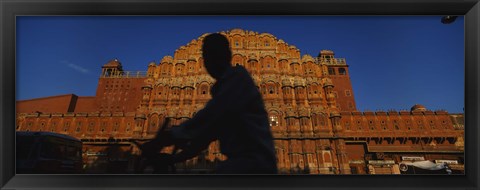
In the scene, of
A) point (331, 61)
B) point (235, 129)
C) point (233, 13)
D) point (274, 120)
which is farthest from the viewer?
point (331, 61)

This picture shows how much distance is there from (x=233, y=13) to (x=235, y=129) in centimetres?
123

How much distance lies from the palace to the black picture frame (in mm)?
18575

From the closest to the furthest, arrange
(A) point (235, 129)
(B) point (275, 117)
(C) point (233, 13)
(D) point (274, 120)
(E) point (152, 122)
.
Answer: (A) point (235, 129) → (C) point (233, 13) → (D) point (274, 120) → (B) point (275, 117) → (E) point (152, 122)

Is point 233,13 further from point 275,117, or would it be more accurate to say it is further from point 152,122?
point 152,122

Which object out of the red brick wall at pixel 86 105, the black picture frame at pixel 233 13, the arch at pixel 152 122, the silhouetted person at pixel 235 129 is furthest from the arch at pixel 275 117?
the silhouetted person at pixel 235 129

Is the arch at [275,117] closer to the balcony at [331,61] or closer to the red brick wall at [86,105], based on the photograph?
the balcony at [331,61]

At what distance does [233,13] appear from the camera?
301 cm

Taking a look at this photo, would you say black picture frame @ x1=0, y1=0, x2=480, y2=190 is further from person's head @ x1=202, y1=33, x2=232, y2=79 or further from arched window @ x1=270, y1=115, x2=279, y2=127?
arched window @ x1=270, y1=115, x2=279, y2=127

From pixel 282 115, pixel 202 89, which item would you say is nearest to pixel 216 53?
pixel 282 115

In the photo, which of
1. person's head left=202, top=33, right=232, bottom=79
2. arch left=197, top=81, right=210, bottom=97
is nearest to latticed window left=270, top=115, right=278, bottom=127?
arch left=197, top=81, right=210, bottom=97

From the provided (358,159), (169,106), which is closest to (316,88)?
(358,159)

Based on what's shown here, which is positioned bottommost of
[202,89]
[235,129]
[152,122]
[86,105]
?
[152,122]

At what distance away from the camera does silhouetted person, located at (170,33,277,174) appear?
88.7 inches

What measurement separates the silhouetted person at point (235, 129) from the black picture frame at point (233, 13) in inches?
22.6
